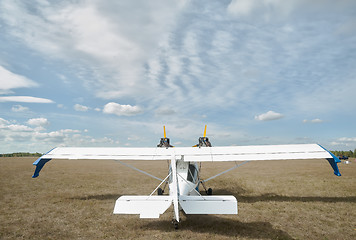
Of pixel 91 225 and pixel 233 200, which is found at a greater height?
pixel 233 200

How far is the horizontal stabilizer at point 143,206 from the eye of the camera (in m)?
5.96

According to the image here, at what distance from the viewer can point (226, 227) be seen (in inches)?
294

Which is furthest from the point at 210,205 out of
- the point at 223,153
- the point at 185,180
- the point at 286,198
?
the point at 286,198

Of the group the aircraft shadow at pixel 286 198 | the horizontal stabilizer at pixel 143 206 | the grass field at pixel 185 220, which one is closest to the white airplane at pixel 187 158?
the horizontal stabilizer at pixel 143 206

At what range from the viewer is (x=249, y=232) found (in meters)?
7.08

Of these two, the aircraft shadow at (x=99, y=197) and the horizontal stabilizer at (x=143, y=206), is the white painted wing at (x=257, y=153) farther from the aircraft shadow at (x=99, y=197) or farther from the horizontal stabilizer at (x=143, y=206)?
the aircraft shadow at (x=99, y=197)

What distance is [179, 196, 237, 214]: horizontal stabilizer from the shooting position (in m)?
6.05

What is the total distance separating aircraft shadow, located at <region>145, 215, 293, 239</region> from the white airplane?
61cm

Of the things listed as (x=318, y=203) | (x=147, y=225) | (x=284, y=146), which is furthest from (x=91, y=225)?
(x=318, y=203)

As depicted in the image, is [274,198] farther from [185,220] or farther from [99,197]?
[99,197]

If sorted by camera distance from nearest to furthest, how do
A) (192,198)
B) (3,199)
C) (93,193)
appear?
(192,198) → (3,199) → (93,193)

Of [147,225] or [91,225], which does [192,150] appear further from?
[91,225]

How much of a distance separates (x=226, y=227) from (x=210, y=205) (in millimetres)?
1982

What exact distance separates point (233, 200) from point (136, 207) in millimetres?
2820
